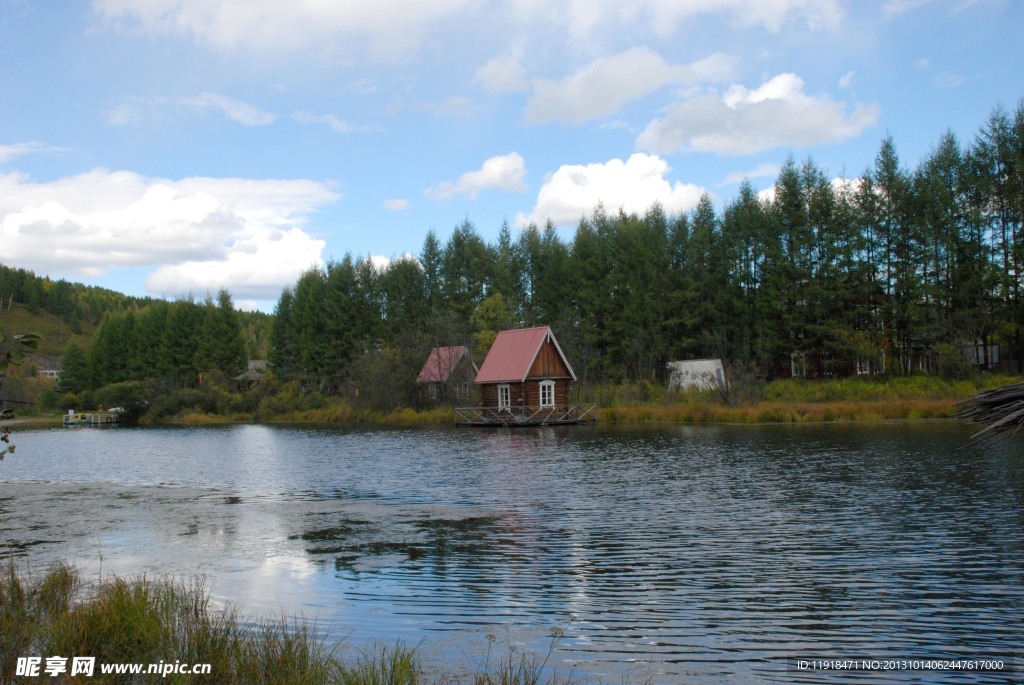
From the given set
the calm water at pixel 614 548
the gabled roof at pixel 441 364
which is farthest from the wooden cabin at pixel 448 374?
the calm water at pixel 614 548

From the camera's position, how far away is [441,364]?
2275 inches

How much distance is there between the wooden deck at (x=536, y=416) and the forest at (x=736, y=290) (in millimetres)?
7093

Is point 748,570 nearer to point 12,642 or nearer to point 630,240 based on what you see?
point 12,642

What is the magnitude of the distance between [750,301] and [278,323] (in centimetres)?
4938

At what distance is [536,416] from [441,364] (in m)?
13.5

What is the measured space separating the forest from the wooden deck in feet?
23.3

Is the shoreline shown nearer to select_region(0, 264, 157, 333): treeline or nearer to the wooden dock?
the wooden dock

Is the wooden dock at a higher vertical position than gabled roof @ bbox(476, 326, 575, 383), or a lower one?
lower

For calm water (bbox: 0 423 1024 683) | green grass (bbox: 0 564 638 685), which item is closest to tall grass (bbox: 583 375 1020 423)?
calm water (bbox: 0 423 1024 683)

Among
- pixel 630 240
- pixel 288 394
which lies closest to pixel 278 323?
pixel 288 394

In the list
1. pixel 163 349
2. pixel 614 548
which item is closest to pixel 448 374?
pixel 163 349

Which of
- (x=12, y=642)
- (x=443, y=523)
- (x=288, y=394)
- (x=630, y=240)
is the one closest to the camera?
(x=12, y=642)

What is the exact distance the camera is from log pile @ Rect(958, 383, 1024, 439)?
196 inches

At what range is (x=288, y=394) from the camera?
7150cm
